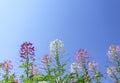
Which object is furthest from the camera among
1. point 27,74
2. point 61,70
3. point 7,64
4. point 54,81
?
point 7,64

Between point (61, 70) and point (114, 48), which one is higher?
point (114, 48)

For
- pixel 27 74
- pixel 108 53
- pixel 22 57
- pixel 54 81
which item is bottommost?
pixel 54 81

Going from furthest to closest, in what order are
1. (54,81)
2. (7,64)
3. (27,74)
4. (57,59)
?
(7,64)
(27,74)
(57,59)
(54,81)

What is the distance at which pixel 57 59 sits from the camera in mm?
13531

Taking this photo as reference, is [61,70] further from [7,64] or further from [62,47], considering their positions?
[7,64]

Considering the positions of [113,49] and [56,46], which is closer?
[56,46]

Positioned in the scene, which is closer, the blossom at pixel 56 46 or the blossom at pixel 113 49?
the blossom at pixel 56 46

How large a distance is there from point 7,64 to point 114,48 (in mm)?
10757

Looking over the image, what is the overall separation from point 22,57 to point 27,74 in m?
1.38

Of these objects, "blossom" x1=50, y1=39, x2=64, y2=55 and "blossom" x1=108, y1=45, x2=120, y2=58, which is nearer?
"blossom" x1=50, y1=39, x2=64, y2=55

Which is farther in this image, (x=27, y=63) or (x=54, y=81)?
(x=27, y=63)

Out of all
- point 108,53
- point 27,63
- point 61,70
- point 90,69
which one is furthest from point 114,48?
point 61,70

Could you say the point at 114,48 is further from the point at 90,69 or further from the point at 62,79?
the point at 62,79

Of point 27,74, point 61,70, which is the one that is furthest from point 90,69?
point 61,70
